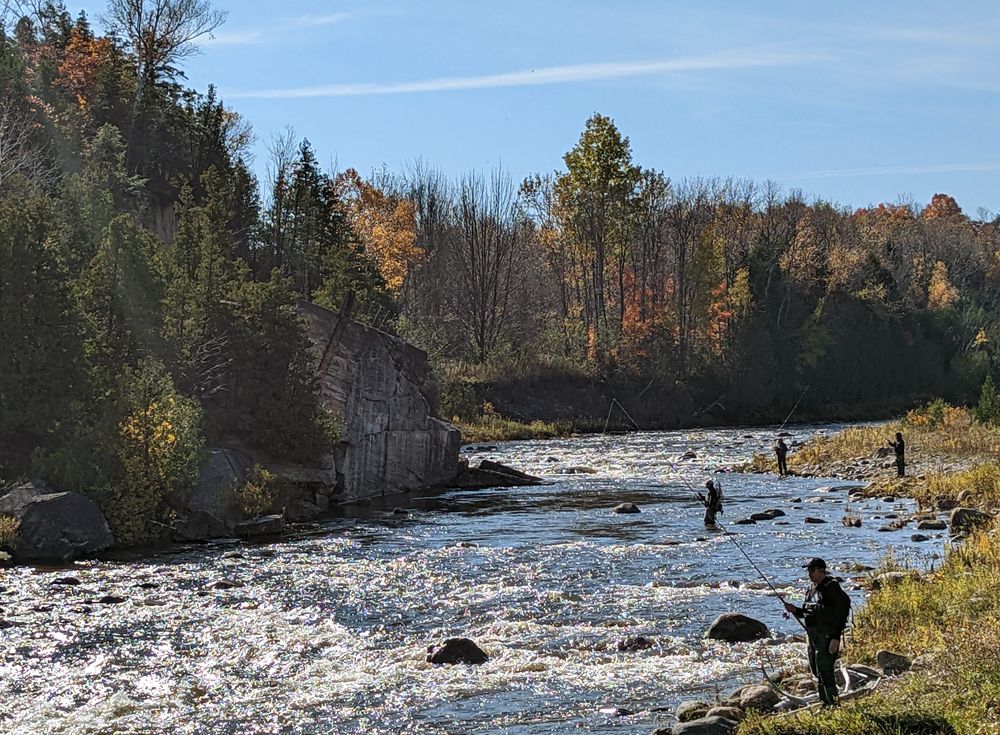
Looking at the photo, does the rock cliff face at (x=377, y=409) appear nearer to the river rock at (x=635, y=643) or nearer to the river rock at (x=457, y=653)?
the river rock at (x=457, y=653)

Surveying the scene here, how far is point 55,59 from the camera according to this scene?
67.1 meters

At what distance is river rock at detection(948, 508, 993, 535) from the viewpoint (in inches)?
1126

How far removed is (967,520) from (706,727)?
1938cm

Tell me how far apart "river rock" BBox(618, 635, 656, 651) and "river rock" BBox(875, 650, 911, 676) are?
13.3 feet

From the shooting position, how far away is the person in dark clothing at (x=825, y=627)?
12.8 meters

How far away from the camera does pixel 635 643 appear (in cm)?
1828

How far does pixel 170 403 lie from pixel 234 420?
6372 mm

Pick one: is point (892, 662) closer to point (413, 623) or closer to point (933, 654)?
point (933, 654)

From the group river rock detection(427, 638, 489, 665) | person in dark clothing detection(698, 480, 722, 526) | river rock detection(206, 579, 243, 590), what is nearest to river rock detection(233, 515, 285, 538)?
river rock detection(206, 579, 243, 590)

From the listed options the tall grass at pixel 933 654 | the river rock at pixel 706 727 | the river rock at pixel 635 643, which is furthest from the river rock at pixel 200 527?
the river rock at pixel 706 727

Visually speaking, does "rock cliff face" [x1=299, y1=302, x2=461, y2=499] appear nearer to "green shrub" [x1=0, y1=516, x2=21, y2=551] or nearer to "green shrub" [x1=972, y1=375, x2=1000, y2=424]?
"green shrub" [x1=0, y1=516, x2=21, y2=551]

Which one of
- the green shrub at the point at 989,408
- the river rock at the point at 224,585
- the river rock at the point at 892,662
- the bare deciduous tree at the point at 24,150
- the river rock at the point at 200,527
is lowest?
the river rock at the point at 224,585

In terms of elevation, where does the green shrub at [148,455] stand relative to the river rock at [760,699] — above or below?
above

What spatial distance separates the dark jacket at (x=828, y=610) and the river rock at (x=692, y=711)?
6.21 feet
